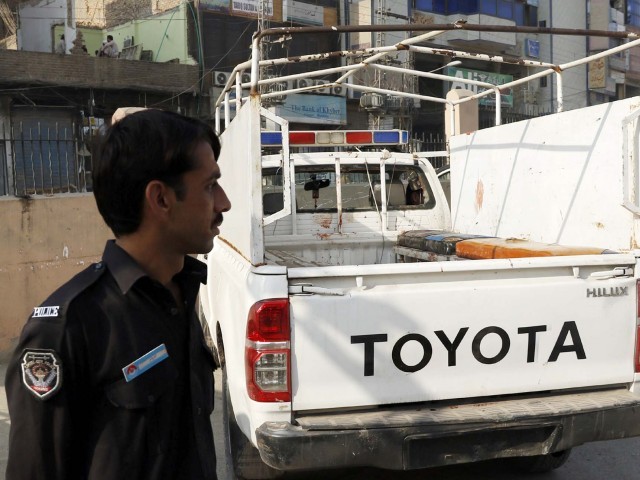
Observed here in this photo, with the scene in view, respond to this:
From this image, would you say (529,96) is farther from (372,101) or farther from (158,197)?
(158,197)

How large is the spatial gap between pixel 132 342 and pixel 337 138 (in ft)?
15.6

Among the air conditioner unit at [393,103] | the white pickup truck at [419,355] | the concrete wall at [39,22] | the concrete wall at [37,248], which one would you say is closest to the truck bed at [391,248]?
the white pickup truck at [419,355]

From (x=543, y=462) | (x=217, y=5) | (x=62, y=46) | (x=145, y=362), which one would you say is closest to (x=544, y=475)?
(x=543, y=462)

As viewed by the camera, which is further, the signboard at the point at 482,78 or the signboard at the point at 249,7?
the signboard at the point at 482,78

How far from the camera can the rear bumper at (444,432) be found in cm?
284

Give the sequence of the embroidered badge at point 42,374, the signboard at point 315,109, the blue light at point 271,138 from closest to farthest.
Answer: the embroidered badge at point 42,374 < the blue light at point 271,138 < the signboard at point 315,109

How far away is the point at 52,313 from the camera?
4.08 feet

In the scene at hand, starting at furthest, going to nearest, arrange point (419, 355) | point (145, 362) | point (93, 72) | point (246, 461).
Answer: point (93, 72) < point (246, 461) < point (419, 355) < point (145, 362)

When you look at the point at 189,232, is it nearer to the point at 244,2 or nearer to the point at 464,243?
the point at 464,243

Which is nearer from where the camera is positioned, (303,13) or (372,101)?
(303,13)

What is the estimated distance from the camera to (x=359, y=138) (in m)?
5.94

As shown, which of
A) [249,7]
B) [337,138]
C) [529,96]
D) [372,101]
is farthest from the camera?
[529,96]

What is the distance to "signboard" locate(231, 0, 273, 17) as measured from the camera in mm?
22406

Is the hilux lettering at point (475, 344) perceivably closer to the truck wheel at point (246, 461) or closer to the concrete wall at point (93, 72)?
the truck wheel at point (246, 461)
